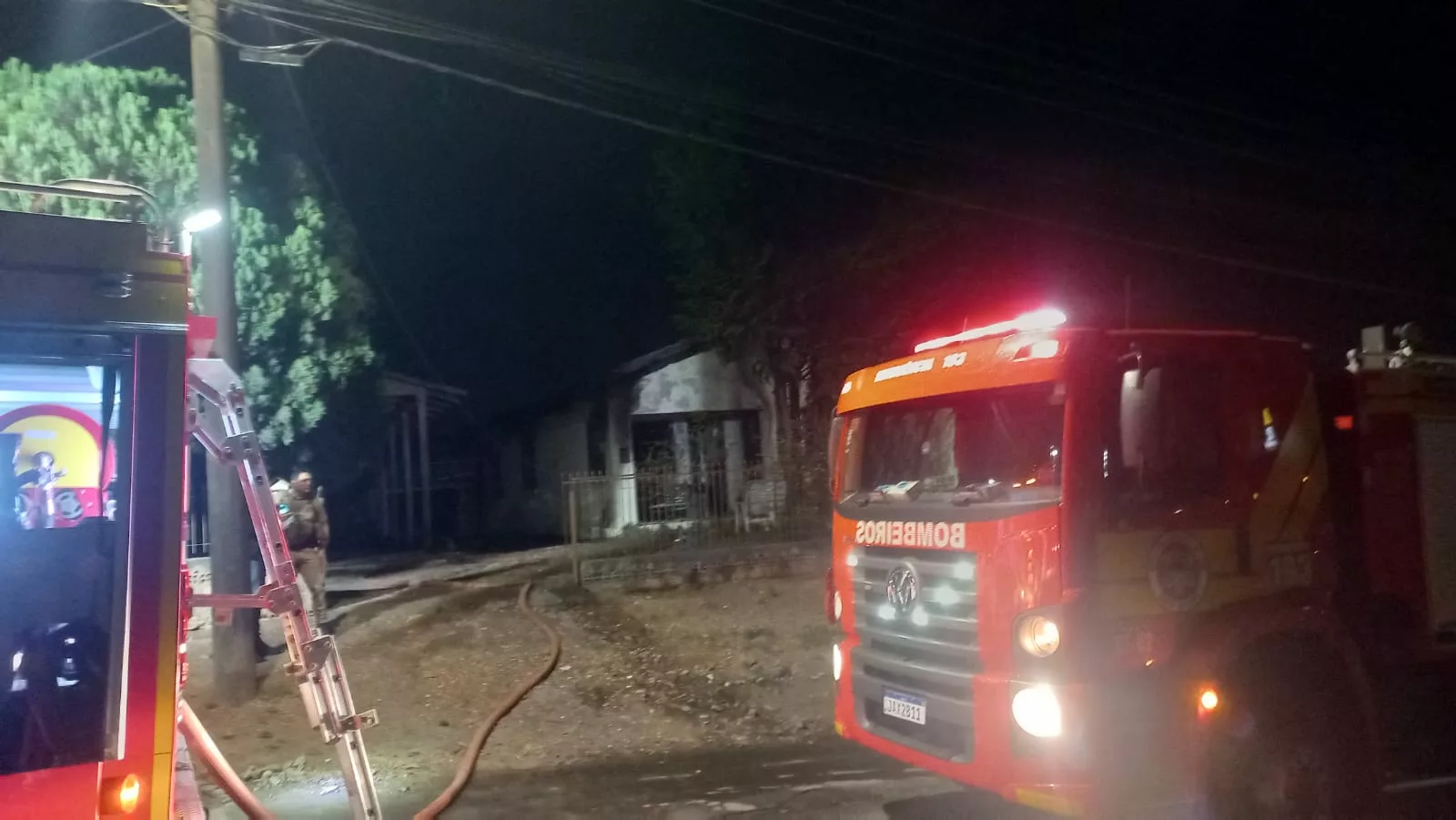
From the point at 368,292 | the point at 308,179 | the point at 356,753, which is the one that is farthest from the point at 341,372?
the point at 356,753

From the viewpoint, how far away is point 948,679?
514 cm

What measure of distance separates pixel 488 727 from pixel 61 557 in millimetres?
5333

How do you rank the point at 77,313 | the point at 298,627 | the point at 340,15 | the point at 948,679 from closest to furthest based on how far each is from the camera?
1. the point at 77,313
2. the point at 298,627
3. the point at 948,679
4. the point at 340,15

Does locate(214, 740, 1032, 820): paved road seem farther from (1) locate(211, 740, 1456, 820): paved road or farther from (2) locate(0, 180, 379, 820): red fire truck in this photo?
(2) locate(0, 180, 379, 820): red fire truck

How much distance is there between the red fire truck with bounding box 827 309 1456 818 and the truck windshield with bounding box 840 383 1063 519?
0.02 m

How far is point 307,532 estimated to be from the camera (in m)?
9.60

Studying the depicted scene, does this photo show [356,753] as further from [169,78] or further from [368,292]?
[368,292]

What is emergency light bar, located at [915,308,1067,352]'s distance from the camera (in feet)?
17.1

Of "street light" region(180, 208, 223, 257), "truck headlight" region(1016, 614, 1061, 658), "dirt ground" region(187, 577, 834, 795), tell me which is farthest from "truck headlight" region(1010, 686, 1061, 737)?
"street light" region(180, 208, 223, 257)

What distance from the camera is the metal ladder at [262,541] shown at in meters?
4.24

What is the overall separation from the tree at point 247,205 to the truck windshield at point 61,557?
24.8ft

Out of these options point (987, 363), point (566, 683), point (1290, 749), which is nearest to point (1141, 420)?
point (987, 363)

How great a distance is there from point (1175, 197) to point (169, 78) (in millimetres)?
13473

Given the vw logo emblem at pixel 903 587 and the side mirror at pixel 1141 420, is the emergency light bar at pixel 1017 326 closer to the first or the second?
the side mirror at pixel 1141 420
